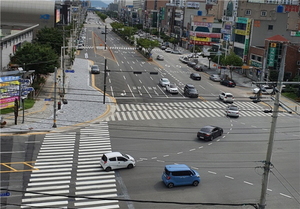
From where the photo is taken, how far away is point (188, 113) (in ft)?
150

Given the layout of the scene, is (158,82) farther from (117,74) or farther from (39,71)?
(39,71)

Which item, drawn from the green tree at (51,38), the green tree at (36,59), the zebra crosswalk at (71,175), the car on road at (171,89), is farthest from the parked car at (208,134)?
the green tree at (51,38)

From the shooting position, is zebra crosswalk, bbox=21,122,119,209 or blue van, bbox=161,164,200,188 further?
blue van, bbox=161,164,200,188

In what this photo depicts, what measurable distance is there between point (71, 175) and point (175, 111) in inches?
889

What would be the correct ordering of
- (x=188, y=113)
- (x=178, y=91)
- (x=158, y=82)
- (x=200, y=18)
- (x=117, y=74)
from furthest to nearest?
(x=200, y=18)
(x=117, y=74)
(x=158, y=82)
(x=178, y=91)
(x=188, y=113)

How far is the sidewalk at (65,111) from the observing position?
36213 mm

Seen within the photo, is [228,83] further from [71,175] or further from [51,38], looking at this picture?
[71,175]

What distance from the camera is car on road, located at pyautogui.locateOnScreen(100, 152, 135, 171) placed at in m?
26.4

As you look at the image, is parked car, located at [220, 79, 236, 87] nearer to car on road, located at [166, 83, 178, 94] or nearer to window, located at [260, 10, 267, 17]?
car on road, located at [166, 83, 178, 94]

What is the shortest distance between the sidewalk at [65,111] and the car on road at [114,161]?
35.8 ft

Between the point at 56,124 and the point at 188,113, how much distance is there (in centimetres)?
1560

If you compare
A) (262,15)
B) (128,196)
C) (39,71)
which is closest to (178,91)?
(39,71)

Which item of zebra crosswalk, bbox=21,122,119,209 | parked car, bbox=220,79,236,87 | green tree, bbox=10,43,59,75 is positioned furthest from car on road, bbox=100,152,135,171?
parked car, bbox=220,79,236,87

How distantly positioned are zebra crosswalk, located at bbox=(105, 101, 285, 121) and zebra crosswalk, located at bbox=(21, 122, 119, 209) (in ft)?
28.6
